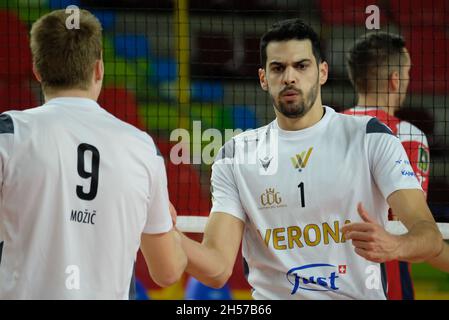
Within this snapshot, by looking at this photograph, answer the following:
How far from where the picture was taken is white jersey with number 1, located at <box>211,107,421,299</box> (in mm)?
4695

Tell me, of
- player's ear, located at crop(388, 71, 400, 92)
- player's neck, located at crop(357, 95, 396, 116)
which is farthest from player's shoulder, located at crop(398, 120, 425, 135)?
player's ear, located at crop(388, 71, 400, 92)

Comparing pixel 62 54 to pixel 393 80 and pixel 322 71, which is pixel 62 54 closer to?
pixel 322 71

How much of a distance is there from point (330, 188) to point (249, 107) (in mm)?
7033

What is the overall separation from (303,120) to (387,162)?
56 cm

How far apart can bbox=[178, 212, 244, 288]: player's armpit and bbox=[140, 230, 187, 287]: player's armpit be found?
513 mm

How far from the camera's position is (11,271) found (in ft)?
→ 11.5

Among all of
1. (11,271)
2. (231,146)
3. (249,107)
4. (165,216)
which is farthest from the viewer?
(249,107)

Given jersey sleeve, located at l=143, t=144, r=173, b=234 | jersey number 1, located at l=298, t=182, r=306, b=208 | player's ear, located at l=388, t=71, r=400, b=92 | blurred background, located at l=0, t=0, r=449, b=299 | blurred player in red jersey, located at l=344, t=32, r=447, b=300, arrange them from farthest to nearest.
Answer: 1. blurred background, located at l=0, t=0, r=449, b=299
2. player's ear, located at l=388, t=71, r=400, b=92
3. blurred player in red jersey, located at l=344, t=32, r=447, b=300
4. jersey number 1, located at l=298, t=182, r=306, b=208
5. jersey sleeve, located at l=143, t=144, r=173, b=234

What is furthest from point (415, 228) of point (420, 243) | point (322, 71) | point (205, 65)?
point (205, 65)

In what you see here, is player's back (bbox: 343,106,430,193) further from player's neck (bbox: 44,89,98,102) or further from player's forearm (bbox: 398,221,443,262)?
player's neck (bbox: 44,89,98,102)

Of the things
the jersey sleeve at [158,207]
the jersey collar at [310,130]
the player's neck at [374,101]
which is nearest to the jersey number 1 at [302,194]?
the jersey collar at [310,130]
